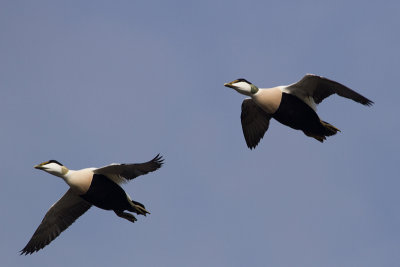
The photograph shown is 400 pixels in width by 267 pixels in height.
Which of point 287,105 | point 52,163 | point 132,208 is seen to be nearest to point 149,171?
point 132,208

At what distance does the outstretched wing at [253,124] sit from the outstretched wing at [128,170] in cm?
403

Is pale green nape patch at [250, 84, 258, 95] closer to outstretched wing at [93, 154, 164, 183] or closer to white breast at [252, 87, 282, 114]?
white breast at [252, 87, 282, 114]

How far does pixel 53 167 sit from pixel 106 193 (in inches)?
54.1

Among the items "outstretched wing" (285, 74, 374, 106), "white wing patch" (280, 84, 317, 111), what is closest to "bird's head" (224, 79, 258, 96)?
"white wing patch" (280, 84, 317, 111)

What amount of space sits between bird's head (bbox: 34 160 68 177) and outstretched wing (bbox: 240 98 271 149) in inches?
197

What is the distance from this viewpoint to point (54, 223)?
21250 millimetres

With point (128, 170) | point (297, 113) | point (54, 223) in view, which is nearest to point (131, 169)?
point (128, 170)

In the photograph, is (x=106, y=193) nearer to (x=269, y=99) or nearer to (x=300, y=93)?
(x=269, y=99)

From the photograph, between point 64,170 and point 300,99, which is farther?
point 300,99

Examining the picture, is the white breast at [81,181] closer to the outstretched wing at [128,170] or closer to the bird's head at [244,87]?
the outstretched wing at [128,170]

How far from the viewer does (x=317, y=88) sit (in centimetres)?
2103

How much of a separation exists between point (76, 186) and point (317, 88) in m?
6.05

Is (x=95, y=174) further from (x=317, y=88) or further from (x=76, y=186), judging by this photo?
(x=317, y=88)

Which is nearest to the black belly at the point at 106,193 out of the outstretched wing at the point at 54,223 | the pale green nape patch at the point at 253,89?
the outstretched wing at the point at 54,223
